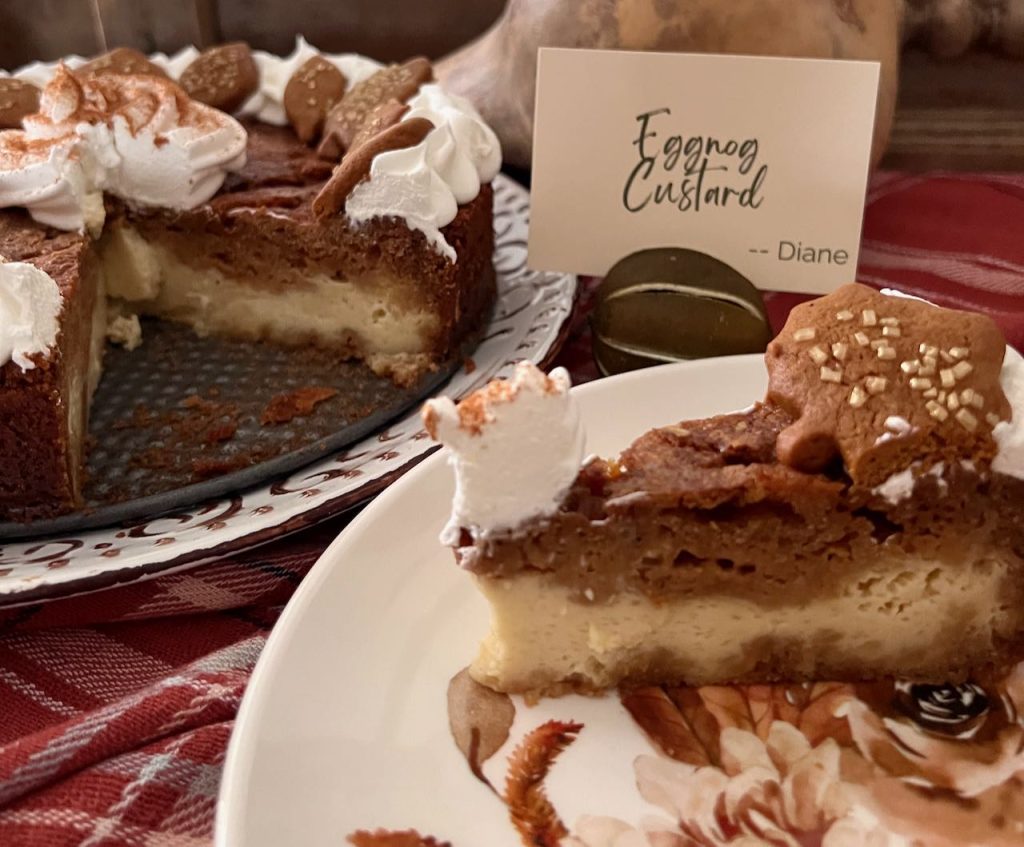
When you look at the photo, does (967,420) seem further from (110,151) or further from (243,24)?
(243,24)

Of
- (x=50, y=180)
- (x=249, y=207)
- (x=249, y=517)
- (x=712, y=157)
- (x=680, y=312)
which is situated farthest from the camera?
(x=249, y=207)

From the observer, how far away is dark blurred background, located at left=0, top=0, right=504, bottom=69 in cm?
315

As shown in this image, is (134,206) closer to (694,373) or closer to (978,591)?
(694,373)

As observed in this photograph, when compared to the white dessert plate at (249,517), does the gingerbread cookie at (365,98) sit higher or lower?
higher

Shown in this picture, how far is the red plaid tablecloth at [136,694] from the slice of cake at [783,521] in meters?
0.42

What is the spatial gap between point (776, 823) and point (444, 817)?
42cm

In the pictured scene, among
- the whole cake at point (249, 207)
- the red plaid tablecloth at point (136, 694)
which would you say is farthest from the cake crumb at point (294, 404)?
the red plaid tablecloth at point (136, 694)

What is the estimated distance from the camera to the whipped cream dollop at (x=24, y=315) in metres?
1.80

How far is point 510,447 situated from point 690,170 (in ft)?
3.51

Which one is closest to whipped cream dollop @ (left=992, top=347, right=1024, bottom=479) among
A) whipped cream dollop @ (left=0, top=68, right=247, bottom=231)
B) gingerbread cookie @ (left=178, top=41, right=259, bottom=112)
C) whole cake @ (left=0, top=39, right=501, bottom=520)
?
whole cake @ (left=0, top=39, right=501, bottom=520)

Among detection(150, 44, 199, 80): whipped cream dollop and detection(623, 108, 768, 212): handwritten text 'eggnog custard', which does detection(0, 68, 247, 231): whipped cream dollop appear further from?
detection(623, 108, 768, 212): handwritten text 'eggnog custard'

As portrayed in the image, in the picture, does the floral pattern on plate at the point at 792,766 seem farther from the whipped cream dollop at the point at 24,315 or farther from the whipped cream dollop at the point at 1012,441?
the whipped cream dollop at the point at 24,315

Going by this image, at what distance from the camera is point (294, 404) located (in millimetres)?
2172

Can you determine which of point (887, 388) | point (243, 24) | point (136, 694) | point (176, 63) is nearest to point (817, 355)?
point (887, 388)
